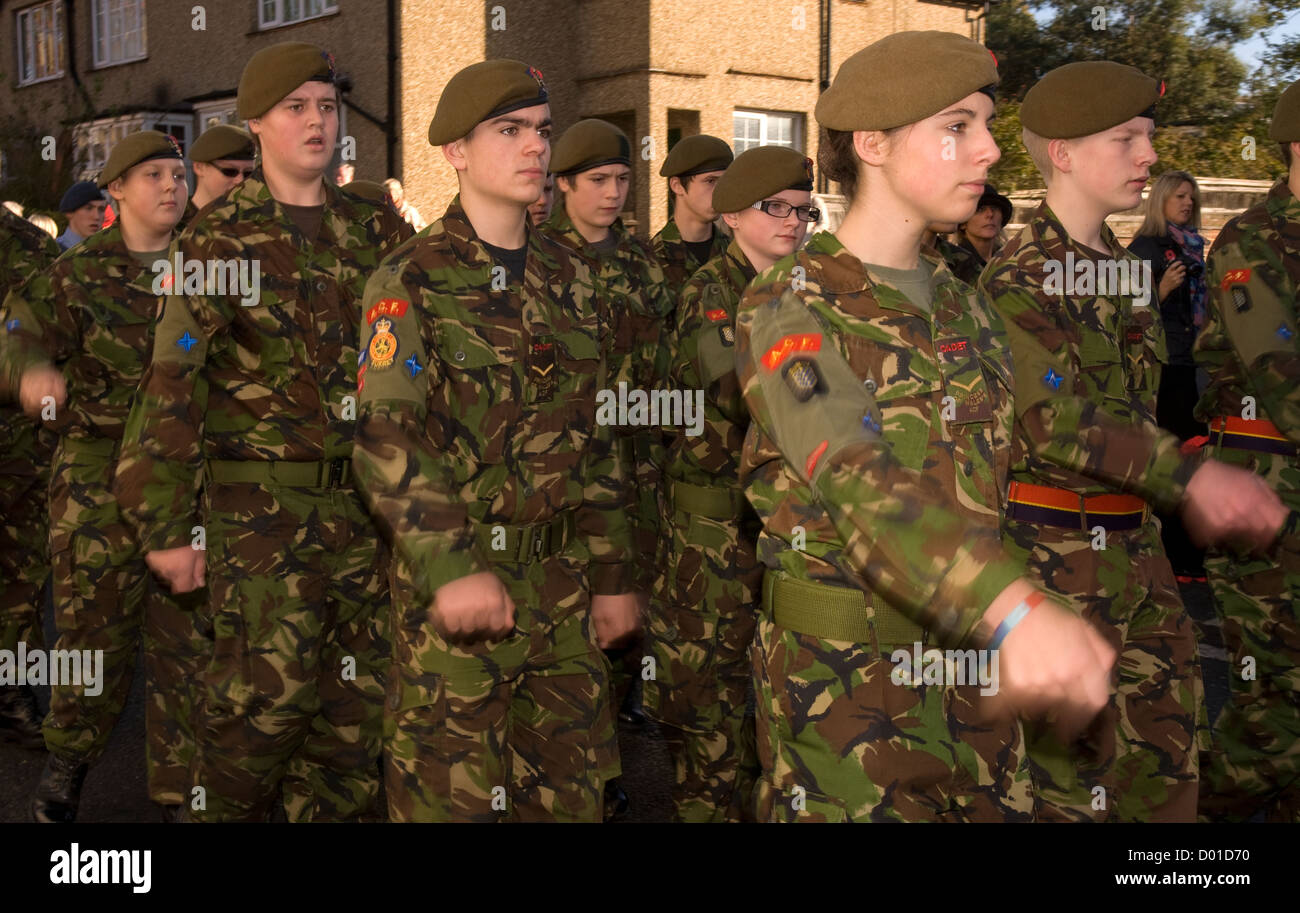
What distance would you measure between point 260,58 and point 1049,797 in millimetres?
3472

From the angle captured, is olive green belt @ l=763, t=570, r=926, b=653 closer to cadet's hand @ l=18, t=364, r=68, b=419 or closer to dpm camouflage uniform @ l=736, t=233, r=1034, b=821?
dpm camouflage uniform @ l=736, t=233, r=1034, b=821

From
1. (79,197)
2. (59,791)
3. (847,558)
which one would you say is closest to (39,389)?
(59,791)

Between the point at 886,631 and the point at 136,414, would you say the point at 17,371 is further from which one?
the point at 886,631

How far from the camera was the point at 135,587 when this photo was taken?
18.4 feet

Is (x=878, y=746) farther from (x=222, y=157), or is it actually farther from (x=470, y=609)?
(x=222, y=157)

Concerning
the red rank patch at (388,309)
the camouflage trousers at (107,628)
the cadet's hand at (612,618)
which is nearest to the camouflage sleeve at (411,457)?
Answer: the red rank patch at (388,309)

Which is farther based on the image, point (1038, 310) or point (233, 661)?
point (233, 661)

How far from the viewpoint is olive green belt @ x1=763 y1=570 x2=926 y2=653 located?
282 centimetres

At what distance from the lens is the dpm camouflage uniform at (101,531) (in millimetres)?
5418

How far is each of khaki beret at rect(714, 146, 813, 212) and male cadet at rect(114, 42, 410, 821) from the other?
4.46ft

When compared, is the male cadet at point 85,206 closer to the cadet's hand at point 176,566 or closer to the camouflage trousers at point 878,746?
the cadet's hand at point 176,566

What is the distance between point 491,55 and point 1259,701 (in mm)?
17745

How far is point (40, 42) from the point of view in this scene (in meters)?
27.6

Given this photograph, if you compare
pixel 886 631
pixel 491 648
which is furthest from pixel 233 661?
pixel 886 631
